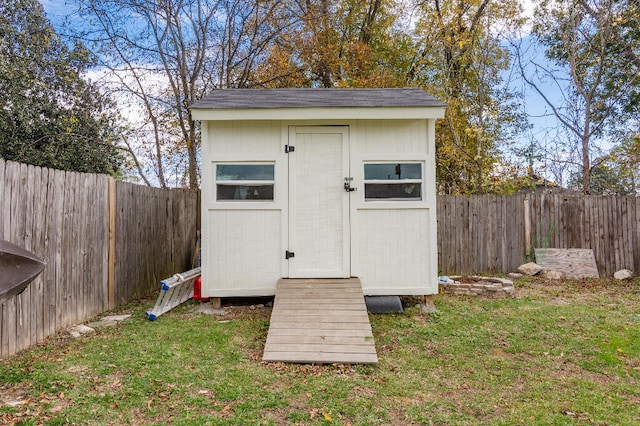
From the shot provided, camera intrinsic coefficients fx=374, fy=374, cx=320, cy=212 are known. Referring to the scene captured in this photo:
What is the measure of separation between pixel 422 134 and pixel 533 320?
2.75m

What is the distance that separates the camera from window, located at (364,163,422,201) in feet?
16.4

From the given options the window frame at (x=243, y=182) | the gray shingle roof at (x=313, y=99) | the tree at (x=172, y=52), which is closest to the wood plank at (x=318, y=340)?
the window frame at (x=243, y=182)

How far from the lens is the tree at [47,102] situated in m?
7.05

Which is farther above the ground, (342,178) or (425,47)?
(425,47)

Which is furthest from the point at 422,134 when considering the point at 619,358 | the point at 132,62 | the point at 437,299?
the point at 132,62

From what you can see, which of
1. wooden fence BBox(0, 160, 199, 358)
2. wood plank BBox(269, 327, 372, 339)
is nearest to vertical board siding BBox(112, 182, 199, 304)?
wooden fence BBox(0, 160, 199, 358)

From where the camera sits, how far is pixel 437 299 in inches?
Answer: 223

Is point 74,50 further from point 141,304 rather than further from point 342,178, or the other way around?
point 342,178

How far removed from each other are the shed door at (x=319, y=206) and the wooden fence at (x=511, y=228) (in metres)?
3.81

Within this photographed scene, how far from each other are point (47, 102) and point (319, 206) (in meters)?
6.46

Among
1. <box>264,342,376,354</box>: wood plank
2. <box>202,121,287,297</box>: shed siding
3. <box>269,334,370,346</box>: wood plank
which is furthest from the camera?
<box>202,121,287,297</box>: shed siding

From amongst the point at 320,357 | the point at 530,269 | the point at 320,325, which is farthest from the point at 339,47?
the point at 320,357

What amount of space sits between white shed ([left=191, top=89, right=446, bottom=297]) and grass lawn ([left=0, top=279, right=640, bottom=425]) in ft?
2.07

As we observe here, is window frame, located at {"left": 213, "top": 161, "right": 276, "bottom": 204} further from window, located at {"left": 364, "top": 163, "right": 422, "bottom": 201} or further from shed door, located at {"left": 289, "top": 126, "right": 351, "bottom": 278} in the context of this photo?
window, located at {"left": 364, "top": 163, "right": 422, "bottom": 201}
